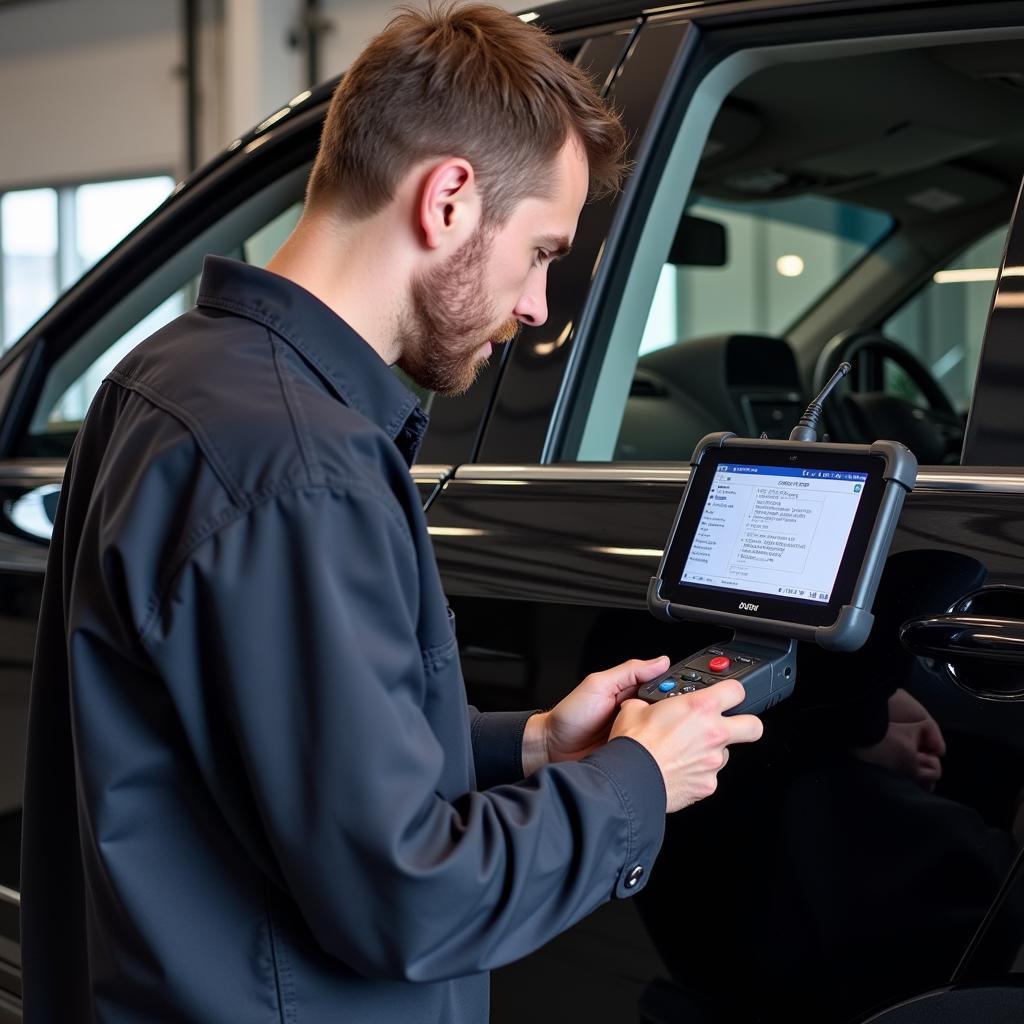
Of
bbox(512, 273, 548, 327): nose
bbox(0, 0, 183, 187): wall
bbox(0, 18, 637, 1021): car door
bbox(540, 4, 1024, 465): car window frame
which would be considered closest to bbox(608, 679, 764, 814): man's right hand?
bbox(512, 273, 548, 327): nose

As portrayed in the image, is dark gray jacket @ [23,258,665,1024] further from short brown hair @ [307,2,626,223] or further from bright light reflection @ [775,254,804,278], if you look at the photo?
bright light reflection @ [775,254,804,278]

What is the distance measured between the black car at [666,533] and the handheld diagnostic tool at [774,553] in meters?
0.05

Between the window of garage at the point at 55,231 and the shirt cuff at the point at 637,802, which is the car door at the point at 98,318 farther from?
the window of garage at the point at 55,231

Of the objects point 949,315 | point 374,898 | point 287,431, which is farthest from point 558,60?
point 949,315

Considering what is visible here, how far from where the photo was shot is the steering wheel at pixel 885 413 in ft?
8.33

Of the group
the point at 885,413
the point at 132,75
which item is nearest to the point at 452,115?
the point at 885,413

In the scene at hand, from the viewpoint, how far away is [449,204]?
96 cm

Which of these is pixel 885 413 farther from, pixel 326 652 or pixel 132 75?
pixel 132 75

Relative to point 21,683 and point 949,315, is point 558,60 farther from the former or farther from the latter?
point 949,315

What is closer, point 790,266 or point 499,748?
point 499,748

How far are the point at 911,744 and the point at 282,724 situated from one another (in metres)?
0.56

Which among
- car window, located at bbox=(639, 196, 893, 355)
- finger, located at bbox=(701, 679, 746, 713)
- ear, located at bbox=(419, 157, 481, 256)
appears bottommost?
car window, located at bbox=(639, 196, 893, 355)

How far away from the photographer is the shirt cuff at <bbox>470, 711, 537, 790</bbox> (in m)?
1.19

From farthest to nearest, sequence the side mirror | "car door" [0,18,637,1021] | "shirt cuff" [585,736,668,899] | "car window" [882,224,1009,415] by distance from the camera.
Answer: "car window" [882,224,1009,415], the side mirror, "car door" [0,18,637,1021], "shirt cuff" [585,736,668,899]
